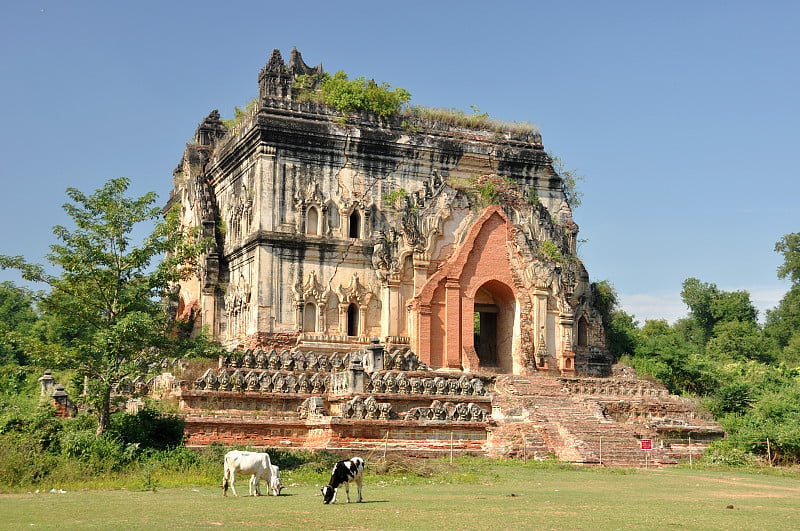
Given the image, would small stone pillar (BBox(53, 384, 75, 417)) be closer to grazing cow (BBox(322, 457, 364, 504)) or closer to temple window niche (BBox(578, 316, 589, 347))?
grazing cow (BBox(322, 457, 364, 504))

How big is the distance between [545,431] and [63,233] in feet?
39.9

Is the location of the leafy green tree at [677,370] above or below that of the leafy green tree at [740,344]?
below

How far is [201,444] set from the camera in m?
23.3

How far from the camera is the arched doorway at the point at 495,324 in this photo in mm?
33281

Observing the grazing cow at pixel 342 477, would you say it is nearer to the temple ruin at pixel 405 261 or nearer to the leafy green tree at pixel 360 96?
the temple ruin at pixel 405 261

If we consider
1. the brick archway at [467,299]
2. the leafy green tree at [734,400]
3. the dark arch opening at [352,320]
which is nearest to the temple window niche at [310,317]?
the dark arch opening at [352,320]

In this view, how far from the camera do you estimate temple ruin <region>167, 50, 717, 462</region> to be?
29.5 meters

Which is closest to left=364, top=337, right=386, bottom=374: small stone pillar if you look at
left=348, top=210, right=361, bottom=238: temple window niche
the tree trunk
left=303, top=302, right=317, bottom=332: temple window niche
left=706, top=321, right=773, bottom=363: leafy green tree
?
left=303, top=302, right=317, bottom=332: temple window niche

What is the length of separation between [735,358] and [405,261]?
91.5ft

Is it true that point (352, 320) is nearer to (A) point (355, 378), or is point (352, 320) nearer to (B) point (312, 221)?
(B) point (312, 221)

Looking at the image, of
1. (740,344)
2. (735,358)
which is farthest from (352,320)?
(740,344)

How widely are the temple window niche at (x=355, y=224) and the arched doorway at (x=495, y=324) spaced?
166 inches

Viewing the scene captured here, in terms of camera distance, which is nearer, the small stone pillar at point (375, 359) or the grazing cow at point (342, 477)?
the grazing cow at point (342, 477)

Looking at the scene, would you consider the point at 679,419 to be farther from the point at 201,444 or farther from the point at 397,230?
the point at 201,444
